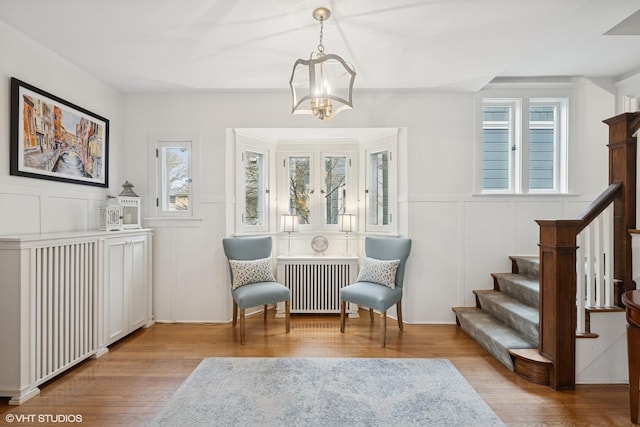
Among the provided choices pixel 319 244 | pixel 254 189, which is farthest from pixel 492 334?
pixel 254 189

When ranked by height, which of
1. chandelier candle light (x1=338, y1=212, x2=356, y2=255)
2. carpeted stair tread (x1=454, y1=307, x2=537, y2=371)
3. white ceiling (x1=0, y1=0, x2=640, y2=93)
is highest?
white ceiling (x1=0, y1=0, x2=640, y2=93)

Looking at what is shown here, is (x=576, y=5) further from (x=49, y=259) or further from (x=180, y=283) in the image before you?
(x=180, y=283)

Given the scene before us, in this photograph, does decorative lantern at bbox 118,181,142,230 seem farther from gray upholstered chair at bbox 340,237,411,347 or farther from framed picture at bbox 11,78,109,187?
gray upholstered chair at bbox 340,237,411,347

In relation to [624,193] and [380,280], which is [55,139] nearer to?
[380,280]

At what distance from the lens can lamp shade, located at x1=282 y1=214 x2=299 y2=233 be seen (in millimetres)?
4156

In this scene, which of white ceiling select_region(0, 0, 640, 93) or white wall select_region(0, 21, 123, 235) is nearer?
white ceiling select_region(0, 0, 640, 93)

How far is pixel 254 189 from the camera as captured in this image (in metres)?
4.22

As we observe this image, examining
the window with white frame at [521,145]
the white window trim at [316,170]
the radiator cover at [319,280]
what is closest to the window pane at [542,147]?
the window with white frame at [521,145]

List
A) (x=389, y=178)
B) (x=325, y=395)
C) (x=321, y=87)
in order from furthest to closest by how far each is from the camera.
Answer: (x=389, y=178)
(x=325, y=395)
(x=321, y=87)

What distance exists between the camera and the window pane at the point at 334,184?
4.47 meters

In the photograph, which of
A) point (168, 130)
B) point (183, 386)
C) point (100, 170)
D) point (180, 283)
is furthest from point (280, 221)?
point (183, 386)

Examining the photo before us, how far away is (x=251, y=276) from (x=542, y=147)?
12.2 feet

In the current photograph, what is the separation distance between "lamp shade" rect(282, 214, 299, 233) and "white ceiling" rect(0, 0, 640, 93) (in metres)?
1.61

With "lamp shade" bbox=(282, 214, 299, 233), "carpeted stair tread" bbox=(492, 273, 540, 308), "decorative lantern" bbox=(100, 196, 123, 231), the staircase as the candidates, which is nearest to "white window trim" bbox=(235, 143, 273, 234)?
"lamp shade" bbox=(282, 214, 299, 233)
